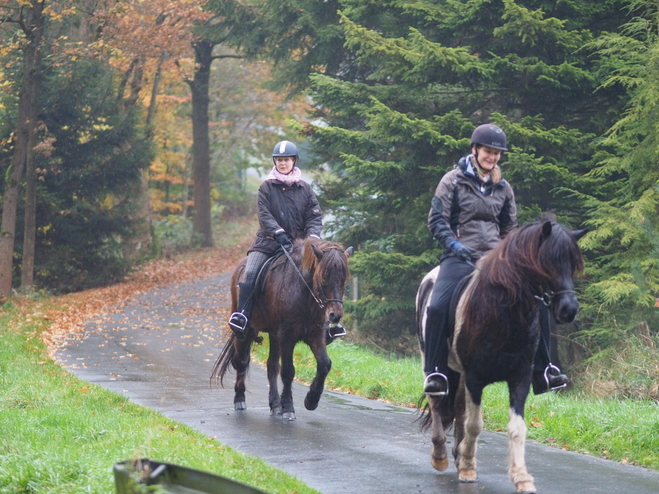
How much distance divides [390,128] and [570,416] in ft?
25.8

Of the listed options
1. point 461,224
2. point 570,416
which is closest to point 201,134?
point 570,416

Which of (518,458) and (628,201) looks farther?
(628,201)

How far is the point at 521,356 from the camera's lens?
6.60m

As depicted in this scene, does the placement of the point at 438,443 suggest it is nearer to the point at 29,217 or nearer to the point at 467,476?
the point at 467,476

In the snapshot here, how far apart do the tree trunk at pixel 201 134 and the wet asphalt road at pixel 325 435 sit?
75.0 feet

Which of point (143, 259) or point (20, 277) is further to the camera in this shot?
point (143, 259)

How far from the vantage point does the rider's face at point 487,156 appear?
723 centimetres

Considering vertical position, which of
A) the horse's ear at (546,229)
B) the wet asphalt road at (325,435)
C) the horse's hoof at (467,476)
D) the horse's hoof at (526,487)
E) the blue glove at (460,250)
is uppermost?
the horse's ear at (546,229)

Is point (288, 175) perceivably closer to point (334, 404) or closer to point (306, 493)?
point (334, 404)

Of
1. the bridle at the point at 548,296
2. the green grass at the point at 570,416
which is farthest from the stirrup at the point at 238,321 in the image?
the bridle at the point at 548,296

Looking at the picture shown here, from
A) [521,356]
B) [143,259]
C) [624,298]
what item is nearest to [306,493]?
[521,356]

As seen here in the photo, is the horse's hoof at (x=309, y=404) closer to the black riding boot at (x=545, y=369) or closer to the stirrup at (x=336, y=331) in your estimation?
the stirrup at (x=336, y=331)

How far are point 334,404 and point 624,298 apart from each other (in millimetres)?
5076

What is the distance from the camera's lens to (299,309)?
393 inches
